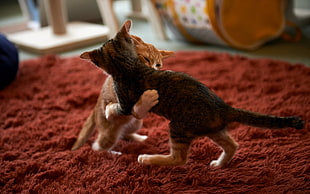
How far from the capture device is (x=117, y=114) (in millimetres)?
847

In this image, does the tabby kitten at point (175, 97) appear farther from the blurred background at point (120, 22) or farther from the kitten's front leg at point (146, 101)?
the blurred background at point (120, 22)

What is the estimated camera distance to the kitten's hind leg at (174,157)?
0.79 metres

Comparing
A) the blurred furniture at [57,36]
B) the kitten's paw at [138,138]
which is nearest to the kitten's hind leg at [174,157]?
the kitten's paw at [138,138]

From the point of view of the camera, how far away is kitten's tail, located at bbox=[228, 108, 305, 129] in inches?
27.2

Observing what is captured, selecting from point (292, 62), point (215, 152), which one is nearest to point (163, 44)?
point (292, 62)

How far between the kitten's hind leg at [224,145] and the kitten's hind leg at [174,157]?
7 cm

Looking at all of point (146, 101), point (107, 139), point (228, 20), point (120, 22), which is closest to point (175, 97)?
point (146, 101)

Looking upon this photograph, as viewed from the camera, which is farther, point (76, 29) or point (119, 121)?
point (76, 29)

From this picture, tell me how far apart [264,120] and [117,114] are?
1.15 feet

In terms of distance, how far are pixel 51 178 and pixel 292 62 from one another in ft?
4.34

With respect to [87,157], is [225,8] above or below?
above

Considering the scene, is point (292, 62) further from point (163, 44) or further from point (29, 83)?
point (29, 83)

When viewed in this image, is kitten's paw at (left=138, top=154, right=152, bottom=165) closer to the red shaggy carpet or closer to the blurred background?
the red shaggy carpet

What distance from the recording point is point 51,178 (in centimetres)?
89
